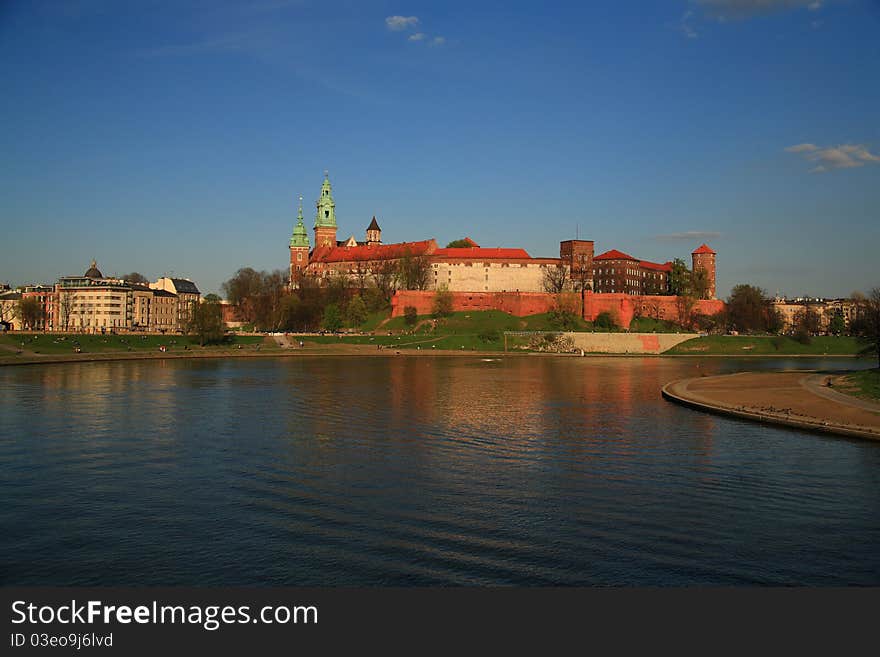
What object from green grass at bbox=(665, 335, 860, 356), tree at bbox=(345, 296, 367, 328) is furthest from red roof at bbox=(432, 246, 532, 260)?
green grass at bbox=(665, 335, 860, 356)

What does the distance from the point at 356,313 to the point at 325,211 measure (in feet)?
133

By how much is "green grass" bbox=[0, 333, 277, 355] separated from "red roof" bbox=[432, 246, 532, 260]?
37375mm

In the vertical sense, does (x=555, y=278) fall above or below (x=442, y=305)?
above

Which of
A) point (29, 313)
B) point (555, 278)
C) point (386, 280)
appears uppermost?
point (555, 278)

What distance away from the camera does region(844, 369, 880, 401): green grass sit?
2914 cm

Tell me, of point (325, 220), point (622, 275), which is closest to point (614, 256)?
point (622, 275)

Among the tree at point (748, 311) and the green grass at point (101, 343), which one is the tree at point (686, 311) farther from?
the green grass at point (101, 343)

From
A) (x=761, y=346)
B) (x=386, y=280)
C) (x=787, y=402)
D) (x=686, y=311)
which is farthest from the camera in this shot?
(x=386, y=280)

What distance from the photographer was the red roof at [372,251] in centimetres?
10762

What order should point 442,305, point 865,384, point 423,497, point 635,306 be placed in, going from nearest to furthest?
point 423,497, point 865,384, point 442,305, point 635,306

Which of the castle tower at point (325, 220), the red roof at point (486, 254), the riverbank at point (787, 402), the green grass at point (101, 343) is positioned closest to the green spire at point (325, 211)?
the castle tower at point (325, 220)

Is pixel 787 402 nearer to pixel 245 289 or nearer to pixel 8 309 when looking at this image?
pixel 245 289

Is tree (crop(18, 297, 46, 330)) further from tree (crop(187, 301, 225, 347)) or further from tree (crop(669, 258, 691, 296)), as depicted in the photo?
tree (crop(669, 258, 691, 296))

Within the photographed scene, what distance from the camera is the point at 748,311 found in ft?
303
